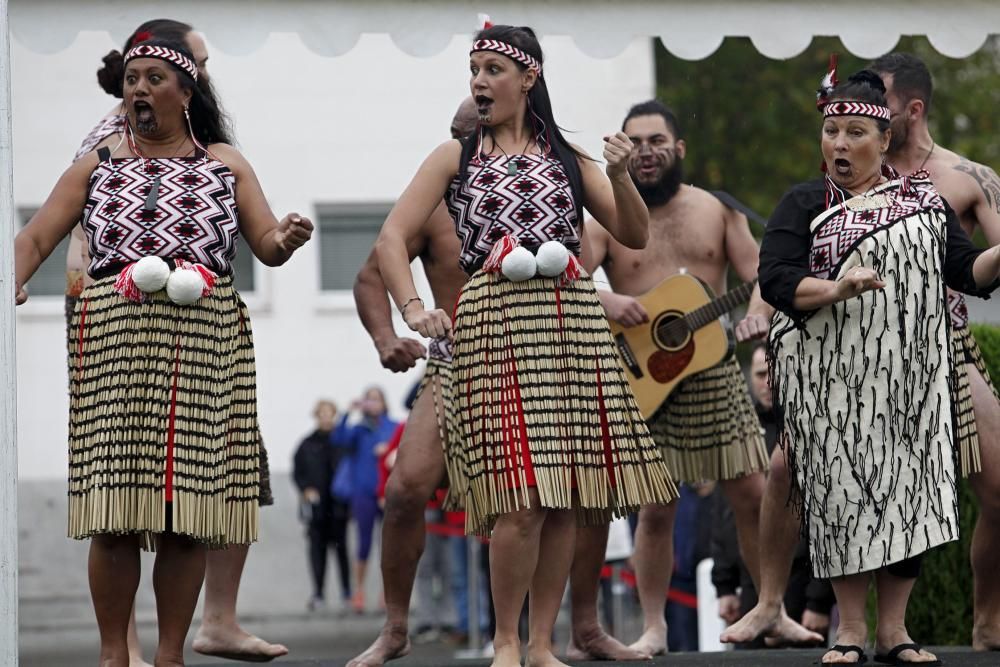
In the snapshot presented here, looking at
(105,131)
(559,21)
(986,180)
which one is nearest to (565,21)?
(559,21)

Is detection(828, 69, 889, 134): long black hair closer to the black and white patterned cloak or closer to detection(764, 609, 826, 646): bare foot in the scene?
the black and white patterned cloak

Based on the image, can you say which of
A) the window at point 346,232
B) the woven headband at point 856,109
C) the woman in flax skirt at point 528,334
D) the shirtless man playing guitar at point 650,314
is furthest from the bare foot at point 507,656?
the window at point 346,232

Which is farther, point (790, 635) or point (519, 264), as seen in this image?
point (790, 635)

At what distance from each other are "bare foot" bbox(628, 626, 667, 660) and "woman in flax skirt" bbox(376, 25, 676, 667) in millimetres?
1443

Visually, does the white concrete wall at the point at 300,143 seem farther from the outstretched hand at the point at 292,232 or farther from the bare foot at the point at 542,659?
the bare foot at the point at 542,659

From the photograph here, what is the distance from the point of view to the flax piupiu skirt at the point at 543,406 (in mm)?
5988

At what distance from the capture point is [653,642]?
770cm

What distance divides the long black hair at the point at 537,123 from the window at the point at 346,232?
497 inches

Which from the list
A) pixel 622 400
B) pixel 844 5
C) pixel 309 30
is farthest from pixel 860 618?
pixel 309 30

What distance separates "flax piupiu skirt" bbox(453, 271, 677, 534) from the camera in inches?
236

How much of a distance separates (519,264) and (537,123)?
26.2 inches

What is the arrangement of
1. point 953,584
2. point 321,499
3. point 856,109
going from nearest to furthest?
point 856,109
point 953,584
point 321,499

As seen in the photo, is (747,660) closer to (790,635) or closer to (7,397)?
(790,635)

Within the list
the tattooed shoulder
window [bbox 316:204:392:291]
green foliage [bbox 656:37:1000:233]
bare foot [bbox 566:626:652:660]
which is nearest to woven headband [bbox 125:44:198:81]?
bare foot [bbox 566:626:652:660]
